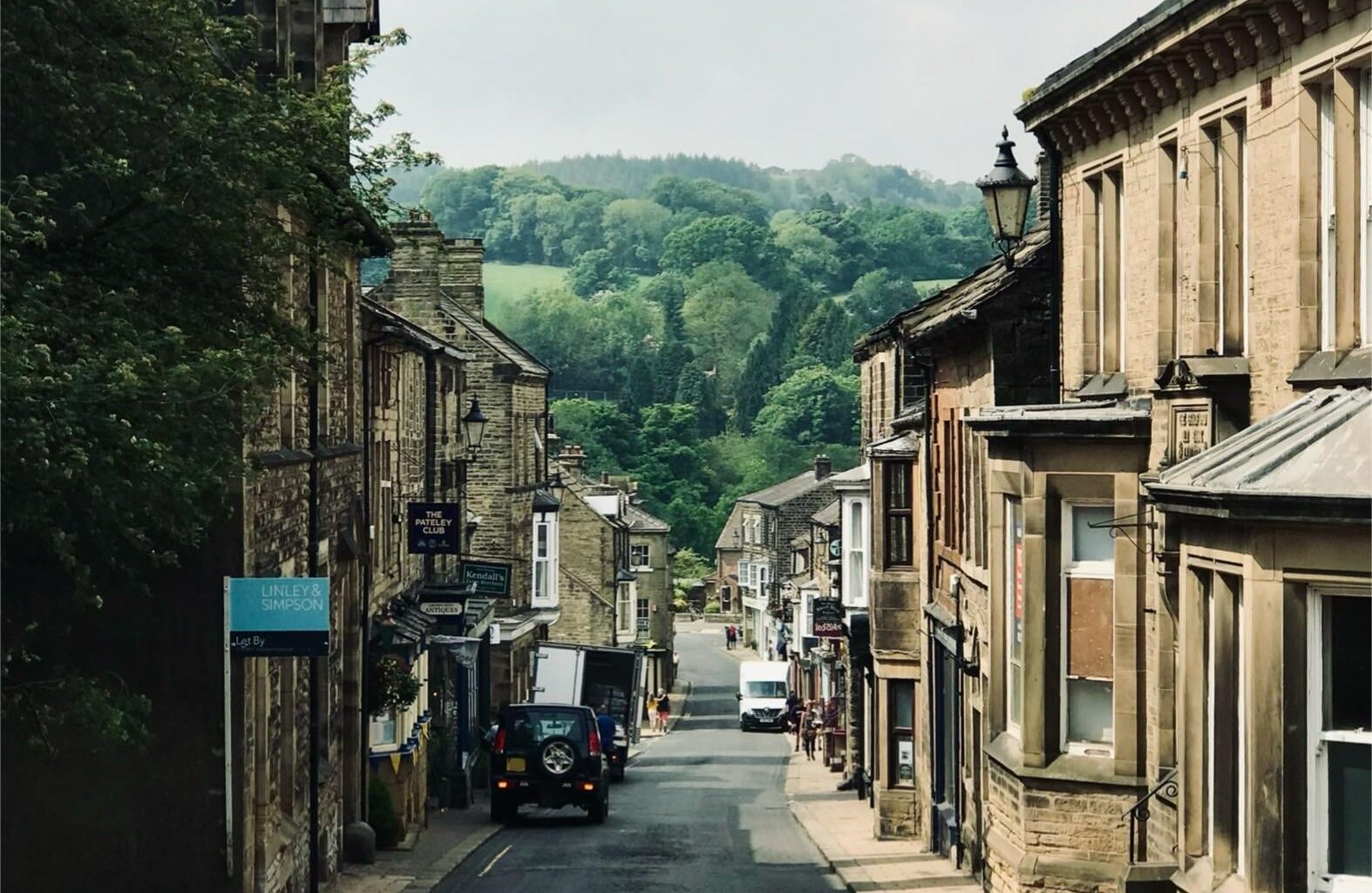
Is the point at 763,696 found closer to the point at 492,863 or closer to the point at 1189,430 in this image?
the point at 492,863

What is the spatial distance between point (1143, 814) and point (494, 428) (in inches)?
1479

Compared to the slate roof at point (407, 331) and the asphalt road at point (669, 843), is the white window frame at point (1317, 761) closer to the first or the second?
the asphalt road at point (669, 843)

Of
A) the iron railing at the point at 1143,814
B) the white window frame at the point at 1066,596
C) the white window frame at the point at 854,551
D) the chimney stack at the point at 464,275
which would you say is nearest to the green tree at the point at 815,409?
the chimney stack at the point at 464,275

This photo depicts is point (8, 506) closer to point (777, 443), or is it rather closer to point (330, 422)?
point (330, 422)

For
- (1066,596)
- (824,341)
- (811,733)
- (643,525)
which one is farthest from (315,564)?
(824,341)

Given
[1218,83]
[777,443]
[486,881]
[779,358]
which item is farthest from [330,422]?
[779,358]

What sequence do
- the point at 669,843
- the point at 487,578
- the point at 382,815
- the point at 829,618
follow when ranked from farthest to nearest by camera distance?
the point at 829,618
the point at 487,578
the point at 669,843
the point at 382,815

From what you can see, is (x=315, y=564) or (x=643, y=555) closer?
(x=315, y=564)

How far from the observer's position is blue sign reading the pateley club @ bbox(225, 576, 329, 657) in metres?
17.0

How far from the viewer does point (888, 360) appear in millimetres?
38219

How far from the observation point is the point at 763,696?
75062 mm

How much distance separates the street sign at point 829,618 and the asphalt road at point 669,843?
374 centimetres

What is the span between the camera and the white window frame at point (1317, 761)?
1148 centimetres

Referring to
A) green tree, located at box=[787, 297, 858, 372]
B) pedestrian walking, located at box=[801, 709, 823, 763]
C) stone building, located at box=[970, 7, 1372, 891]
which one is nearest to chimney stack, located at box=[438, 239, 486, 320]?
pedestrian walking, located at box=[801, 709, 823, 763]
